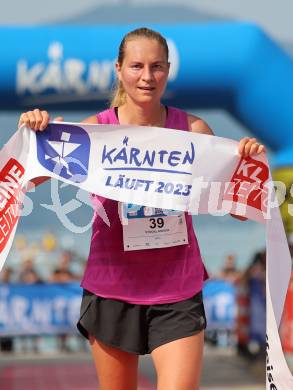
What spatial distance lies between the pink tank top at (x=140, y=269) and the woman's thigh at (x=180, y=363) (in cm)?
17

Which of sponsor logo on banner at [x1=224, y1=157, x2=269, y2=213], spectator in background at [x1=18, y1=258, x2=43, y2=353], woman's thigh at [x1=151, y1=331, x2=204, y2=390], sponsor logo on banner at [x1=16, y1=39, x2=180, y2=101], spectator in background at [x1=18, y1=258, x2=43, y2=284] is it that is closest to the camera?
woman's thigh at [x1=151, y1=331, x2=204, y2=390]

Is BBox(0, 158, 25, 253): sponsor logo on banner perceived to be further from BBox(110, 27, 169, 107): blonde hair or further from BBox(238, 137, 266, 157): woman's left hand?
BBox(238, 137, 266, 157): woman's left hand

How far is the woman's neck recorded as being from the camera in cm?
413

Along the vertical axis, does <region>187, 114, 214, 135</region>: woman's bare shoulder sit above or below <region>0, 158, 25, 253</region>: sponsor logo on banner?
above

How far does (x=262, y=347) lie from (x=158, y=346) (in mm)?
7990

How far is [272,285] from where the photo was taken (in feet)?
14.0

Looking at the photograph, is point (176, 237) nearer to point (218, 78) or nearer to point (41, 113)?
point (41, 113)

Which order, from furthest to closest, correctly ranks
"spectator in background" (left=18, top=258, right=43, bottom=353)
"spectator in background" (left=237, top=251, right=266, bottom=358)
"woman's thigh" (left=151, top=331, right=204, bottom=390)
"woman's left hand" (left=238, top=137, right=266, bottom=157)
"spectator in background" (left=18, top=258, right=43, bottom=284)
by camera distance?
1. "spectator in background" (left=18, top=258, right=43, bottom=284)
2. "spectator in background" (left=18, top=258, right=43, bottom=353)
3. "spectator in background" (left=237, top=251, right=266, bottom=358)
4. "woman's left hand" (left=238, top=137, right=266, bottom=157)
5. "woman's thigh" (left=151, top=331, right=204, bottom=390)

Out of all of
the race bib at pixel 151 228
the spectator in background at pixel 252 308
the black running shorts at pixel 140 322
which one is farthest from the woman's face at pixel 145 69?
the spectator in background at pixel 252 308

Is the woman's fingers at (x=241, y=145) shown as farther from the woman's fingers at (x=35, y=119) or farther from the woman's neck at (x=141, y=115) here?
the woman's fingers at (x=35, y=119)

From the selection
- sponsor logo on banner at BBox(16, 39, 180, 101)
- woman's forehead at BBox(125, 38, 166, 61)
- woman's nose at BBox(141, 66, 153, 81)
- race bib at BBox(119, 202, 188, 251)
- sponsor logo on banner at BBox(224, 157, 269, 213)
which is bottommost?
race bib at BBox(119, 202, 188, 251)

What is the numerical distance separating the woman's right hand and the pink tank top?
401mm

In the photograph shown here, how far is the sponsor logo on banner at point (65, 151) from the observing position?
423cm

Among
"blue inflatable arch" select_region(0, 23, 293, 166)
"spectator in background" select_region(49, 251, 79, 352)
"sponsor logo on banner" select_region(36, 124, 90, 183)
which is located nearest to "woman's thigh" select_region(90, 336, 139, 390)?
"sponsor logo on banner" select_region(36, 124, 90, 183)
